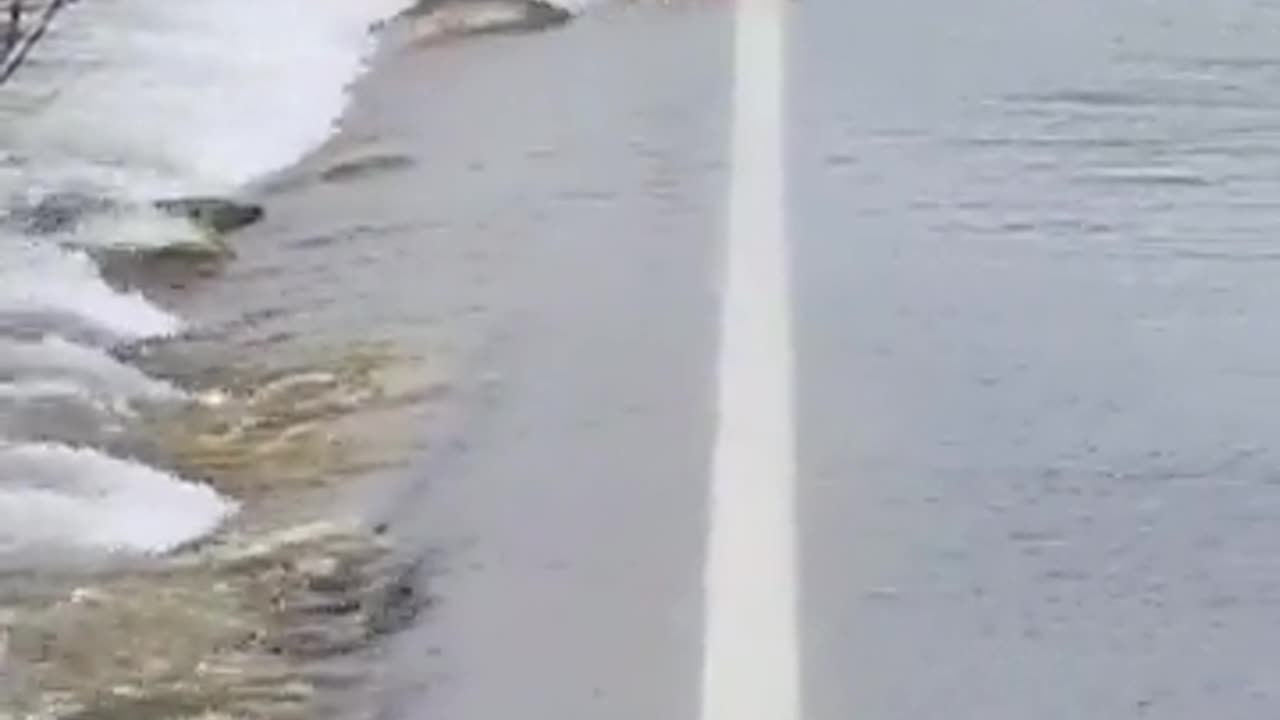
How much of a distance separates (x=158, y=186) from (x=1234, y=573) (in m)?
5.66

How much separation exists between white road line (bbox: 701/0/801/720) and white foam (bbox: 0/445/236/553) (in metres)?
1.43

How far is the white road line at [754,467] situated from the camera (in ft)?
25.8

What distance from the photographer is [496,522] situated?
29.2 ft

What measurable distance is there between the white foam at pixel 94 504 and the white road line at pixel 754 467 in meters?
1.43

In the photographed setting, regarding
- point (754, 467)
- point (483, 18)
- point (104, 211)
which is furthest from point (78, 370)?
point (483, 18)

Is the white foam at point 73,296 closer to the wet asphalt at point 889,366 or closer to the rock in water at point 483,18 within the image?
the wet asphalt at point 889,366

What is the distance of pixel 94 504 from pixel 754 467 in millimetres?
1857

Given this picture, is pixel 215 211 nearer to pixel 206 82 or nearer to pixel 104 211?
pixel 104 211

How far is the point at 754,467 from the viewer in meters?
9.27

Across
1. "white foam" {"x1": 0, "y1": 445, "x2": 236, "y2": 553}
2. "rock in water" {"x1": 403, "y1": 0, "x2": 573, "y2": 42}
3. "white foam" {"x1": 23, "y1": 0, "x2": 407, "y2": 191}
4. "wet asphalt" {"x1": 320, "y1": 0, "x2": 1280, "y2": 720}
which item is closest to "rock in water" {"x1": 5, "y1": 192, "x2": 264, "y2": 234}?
"white foam" {"x1": 23, "y1": 0, "x2": 407, "y2": 191}

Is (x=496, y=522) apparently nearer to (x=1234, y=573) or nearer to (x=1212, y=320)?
(x=1234, y=573)

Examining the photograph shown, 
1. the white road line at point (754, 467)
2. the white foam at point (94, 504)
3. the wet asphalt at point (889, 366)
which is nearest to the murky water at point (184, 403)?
the white foam at point (94, 504)

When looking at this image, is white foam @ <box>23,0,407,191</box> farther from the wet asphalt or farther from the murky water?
the wet asphalt

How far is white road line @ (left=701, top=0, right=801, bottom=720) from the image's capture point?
7.87m
